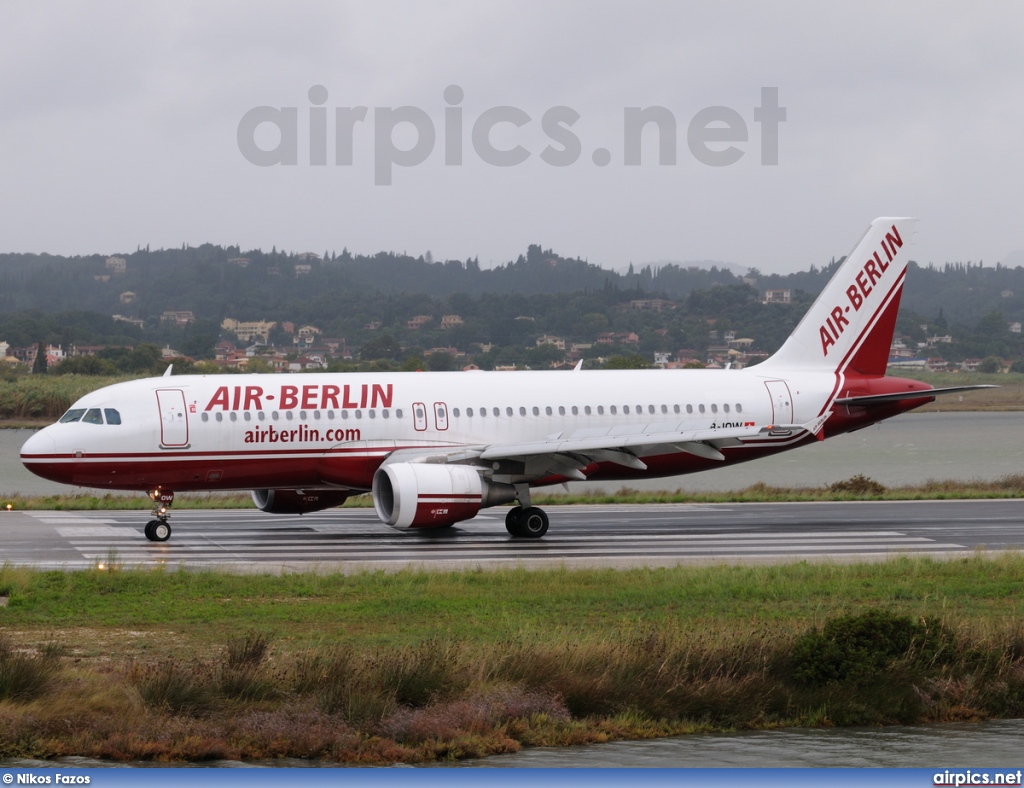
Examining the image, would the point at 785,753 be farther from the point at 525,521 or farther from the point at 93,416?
the point at 93,416

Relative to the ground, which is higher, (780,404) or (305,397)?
(305,397)

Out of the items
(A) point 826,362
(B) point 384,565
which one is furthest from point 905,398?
(B) point 384,565

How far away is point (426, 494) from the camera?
28656 millimetres

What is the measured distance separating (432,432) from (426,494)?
3366mm

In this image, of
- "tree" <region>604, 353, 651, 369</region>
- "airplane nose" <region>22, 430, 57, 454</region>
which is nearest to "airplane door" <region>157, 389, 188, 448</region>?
"airplane nose" <region>22, 430, 57, 454</region>

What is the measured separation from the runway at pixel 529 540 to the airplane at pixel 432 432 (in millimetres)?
1041

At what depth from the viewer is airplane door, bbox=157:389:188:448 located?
29.8 meters

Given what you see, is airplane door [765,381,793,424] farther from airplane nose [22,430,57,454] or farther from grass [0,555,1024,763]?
airplane nose [22,430,57,454]

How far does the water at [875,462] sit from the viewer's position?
59750 mm

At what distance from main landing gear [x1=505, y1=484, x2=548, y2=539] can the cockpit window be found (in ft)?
29.2

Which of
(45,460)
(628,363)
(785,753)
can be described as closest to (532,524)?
(45,460)

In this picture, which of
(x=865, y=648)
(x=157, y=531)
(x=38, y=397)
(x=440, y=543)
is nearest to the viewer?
(x=865, y=648)

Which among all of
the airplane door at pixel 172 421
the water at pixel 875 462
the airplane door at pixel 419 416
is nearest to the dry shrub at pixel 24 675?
the airplane door at pixel 172 421

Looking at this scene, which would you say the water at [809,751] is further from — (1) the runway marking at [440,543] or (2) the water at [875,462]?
(2) the water at [875,462]
